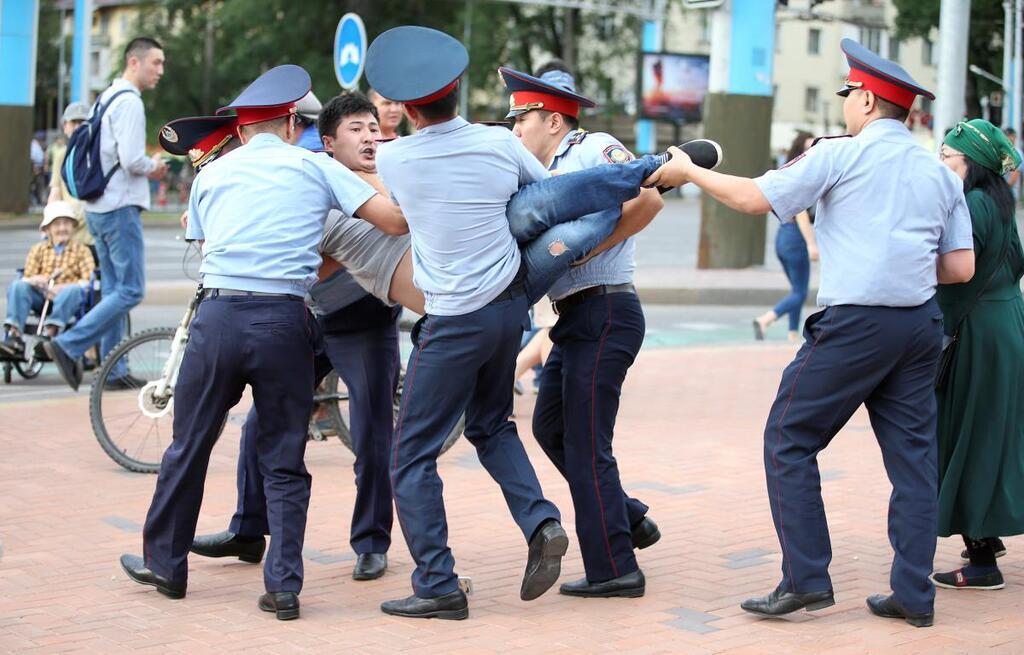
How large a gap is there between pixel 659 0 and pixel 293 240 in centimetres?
4630

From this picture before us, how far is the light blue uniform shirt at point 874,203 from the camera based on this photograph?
492 cm

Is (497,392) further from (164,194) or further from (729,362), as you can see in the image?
(164,194)

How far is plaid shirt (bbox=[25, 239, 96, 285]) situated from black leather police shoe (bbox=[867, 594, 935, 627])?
6.69 metres

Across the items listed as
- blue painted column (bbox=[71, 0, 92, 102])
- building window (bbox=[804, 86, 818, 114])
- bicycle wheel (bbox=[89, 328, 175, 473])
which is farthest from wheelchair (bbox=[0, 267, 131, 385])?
building window (bbox=[804, 86, 818, 114])

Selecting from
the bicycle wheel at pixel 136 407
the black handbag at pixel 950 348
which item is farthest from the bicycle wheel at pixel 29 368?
the black handbag at pixel 950 348

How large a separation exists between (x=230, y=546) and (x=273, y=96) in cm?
181

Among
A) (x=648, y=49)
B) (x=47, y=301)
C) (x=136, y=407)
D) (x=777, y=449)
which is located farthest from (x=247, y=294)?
(x=648, y=49)

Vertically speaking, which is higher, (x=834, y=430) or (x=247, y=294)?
(x=247, y=294)

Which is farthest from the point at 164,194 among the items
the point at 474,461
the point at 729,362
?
the point at 474,461

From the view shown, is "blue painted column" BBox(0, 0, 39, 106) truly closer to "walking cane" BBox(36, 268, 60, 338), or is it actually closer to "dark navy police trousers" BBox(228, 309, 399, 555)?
"walking cane" BBox(36, 268, 60, 338)

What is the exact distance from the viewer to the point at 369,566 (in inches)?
226

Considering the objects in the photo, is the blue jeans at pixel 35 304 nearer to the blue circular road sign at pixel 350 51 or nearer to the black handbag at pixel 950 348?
Answer: the blue circular road sign at pixel 350 51

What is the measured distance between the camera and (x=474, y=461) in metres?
8.05

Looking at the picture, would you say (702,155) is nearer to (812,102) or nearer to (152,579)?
(152,579)
